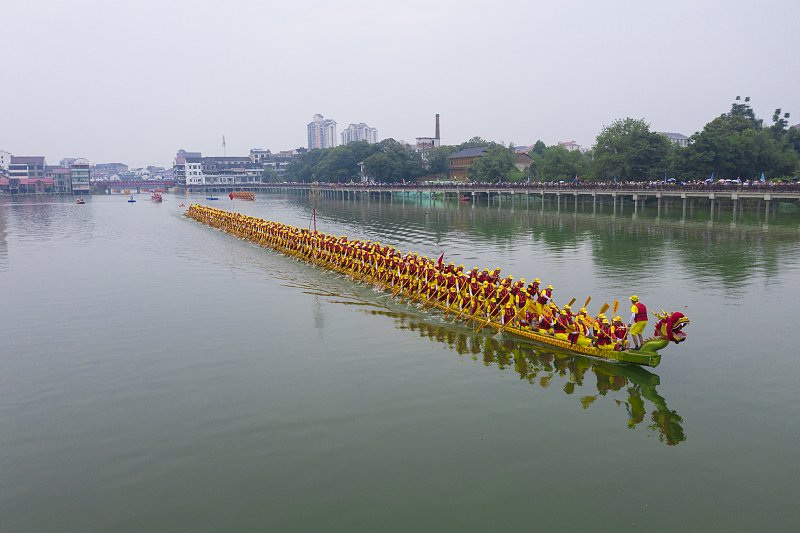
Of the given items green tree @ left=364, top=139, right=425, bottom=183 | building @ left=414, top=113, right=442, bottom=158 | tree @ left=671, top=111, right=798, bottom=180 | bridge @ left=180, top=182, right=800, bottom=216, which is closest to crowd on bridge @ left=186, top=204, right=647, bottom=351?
bridge @ left=180, top=182, right=800, bottom=216

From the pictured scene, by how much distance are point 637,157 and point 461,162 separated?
4358 centimetres

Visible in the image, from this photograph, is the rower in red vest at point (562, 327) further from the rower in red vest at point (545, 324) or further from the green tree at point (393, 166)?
the green tree at point (393, 166)

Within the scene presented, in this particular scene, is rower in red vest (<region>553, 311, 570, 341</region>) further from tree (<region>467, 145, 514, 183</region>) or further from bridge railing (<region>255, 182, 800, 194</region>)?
tree (<region>467, 145, 514, 183</region>)

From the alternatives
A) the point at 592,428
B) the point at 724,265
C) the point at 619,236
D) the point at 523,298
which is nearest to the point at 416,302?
the point at 523,298

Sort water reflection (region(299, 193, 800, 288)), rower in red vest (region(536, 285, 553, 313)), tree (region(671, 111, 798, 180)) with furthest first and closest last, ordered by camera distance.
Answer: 1. tree (region(671, 111, 798, 180))
2. water reflection (region(299, 193, 800, 288))
3. rower in red vest (region(536, 285, 553, 313))

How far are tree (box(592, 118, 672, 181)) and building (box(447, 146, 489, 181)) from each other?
109 ft

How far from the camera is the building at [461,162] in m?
95.3

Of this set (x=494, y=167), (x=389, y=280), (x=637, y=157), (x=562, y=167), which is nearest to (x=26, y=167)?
(x=494, y=167)

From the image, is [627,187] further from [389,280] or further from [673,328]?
[673,328]

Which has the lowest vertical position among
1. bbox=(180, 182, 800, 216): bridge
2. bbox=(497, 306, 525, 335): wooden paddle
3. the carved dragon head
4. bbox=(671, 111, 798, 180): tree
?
bbox=(497, 306, 525, 335): wooden paddle

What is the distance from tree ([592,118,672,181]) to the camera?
2255 inches

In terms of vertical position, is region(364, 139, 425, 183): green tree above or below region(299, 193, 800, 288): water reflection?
above

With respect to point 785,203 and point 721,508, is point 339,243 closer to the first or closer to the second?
point 721,508

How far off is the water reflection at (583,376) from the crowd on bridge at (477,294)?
54cm
